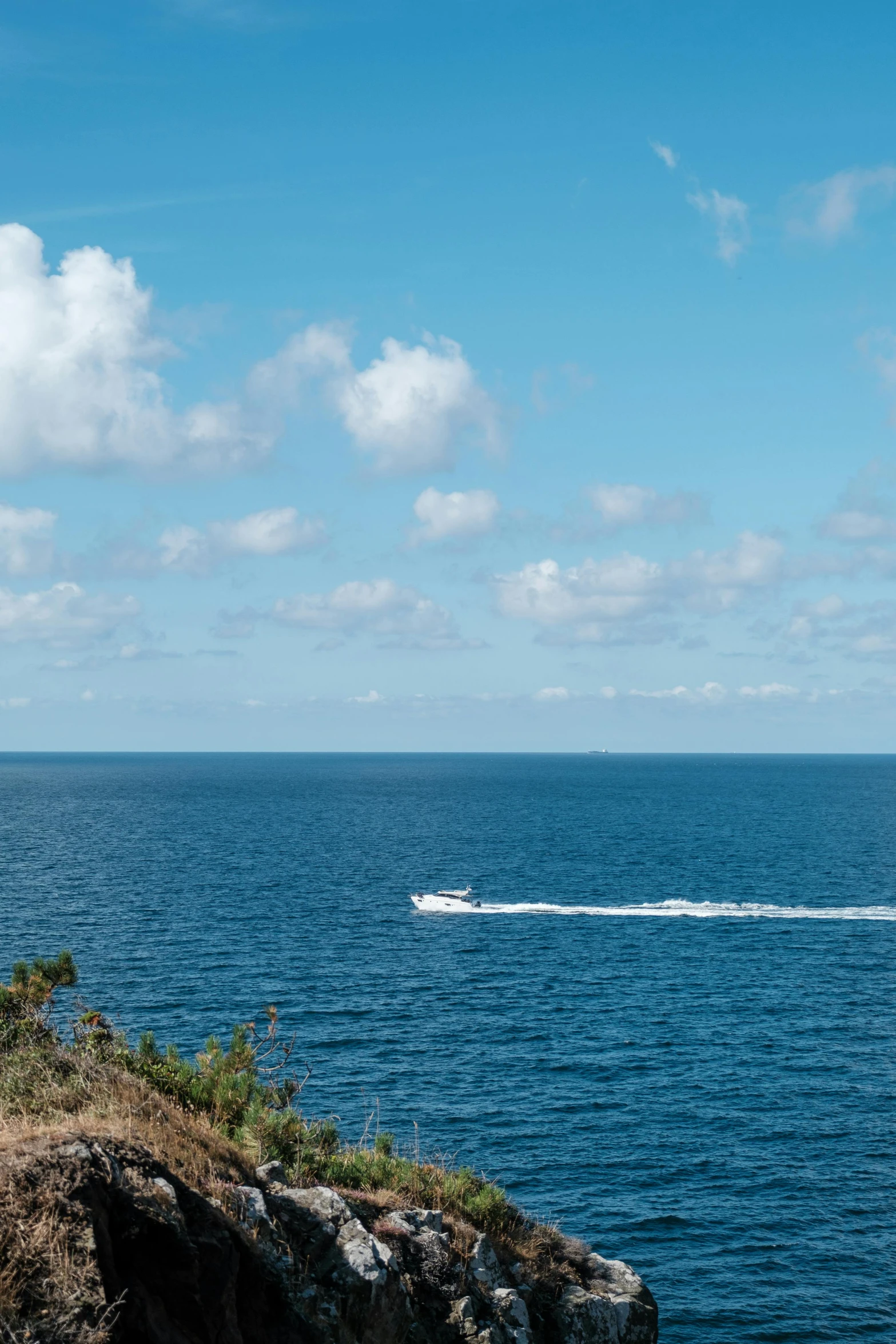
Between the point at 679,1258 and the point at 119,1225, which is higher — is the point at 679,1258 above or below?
below

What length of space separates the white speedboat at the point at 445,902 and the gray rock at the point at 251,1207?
90.3 metres

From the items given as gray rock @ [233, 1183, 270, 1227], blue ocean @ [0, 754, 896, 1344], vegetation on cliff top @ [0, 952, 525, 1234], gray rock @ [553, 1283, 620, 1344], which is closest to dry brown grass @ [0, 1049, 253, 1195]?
vegetation on cliff top @ [0, 952, 525, 1234]

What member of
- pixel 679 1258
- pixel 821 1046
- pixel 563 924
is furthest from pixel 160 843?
pixel 679 1258

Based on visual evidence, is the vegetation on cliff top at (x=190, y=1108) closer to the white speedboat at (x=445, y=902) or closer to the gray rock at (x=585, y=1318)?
the gray rock at (x=585, y=1318)

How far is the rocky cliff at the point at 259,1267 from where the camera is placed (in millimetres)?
14172

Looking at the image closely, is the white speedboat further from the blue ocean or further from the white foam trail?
the blue ocean

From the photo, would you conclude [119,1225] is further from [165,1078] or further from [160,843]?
[160,843]

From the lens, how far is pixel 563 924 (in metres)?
103

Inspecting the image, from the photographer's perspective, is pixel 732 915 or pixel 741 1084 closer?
pixel 741 1084

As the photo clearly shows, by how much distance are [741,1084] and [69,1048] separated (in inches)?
1870

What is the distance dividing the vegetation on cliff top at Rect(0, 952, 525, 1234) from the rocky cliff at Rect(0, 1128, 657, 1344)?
746 millimetres

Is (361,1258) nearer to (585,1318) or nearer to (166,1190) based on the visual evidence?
(166,1190)

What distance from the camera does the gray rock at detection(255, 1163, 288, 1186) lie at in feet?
70.8

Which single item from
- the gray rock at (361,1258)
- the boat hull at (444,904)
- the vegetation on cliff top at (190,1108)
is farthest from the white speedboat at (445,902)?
the gray rock at (361,1258)
